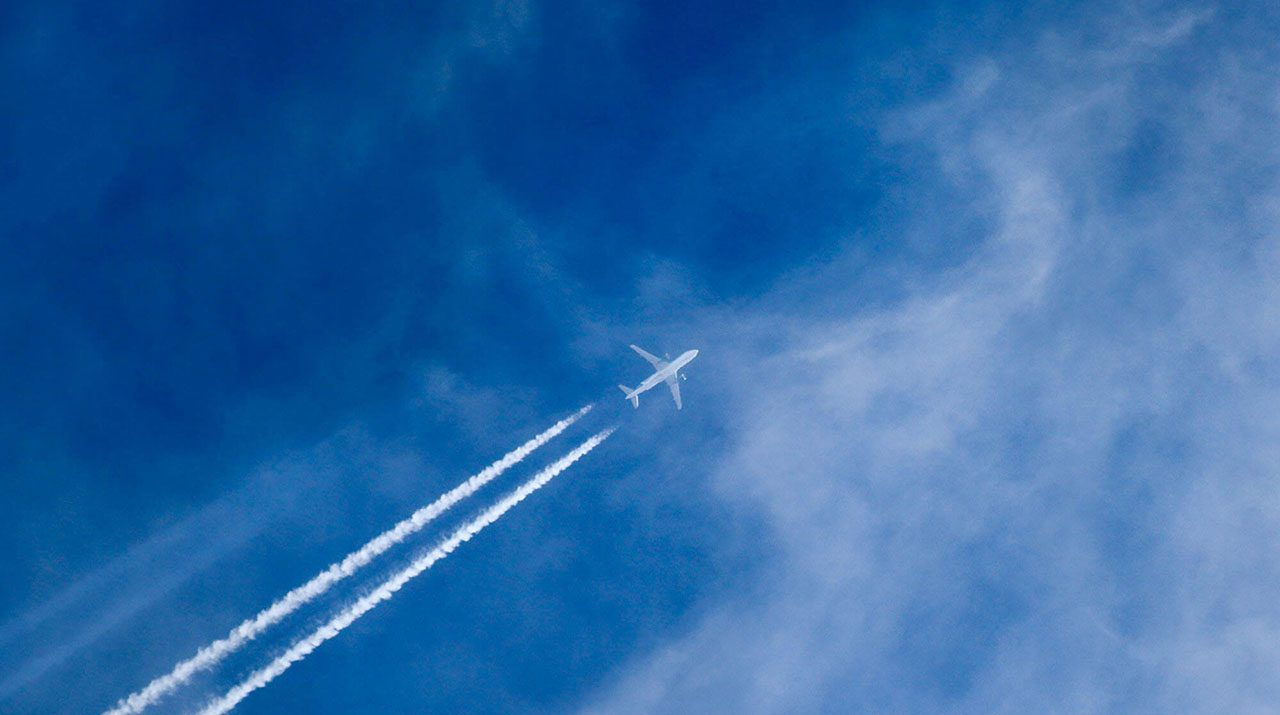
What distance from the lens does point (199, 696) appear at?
11138 centimetres

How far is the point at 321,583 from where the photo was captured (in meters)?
120

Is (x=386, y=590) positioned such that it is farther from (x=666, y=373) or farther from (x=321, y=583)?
(x=666, y=373)

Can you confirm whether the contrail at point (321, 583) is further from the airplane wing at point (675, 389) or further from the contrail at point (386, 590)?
the airplane wing at point (675, 389)

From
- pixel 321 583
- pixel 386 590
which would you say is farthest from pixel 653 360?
pixel 321 583

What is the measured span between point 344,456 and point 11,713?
4436 centimetres

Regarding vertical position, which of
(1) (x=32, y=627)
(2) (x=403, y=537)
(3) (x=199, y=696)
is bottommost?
(3) (x=199, y=696)

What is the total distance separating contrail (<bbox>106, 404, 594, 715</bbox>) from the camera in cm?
11074

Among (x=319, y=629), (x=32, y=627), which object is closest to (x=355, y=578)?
(x=319, y=629)

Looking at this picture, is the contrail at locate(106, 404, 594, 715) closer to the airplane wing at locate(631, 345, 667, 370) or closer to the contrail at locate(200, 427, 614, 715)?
the contrail at locate(200, 427, 614, 715)

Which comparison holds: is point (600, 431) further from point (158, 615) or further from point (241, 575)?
point (158, 615)

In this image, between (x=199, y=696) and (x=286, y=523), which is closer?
(x=199, y=696)

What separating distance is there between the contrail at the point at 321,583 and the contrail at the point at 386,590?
356 centimetres

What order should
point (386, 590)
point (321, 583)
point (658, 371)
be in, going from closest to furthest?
point (386, 590), point (321, 583), point (658, 371)

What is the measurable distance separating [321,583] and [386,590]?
7698 mm
